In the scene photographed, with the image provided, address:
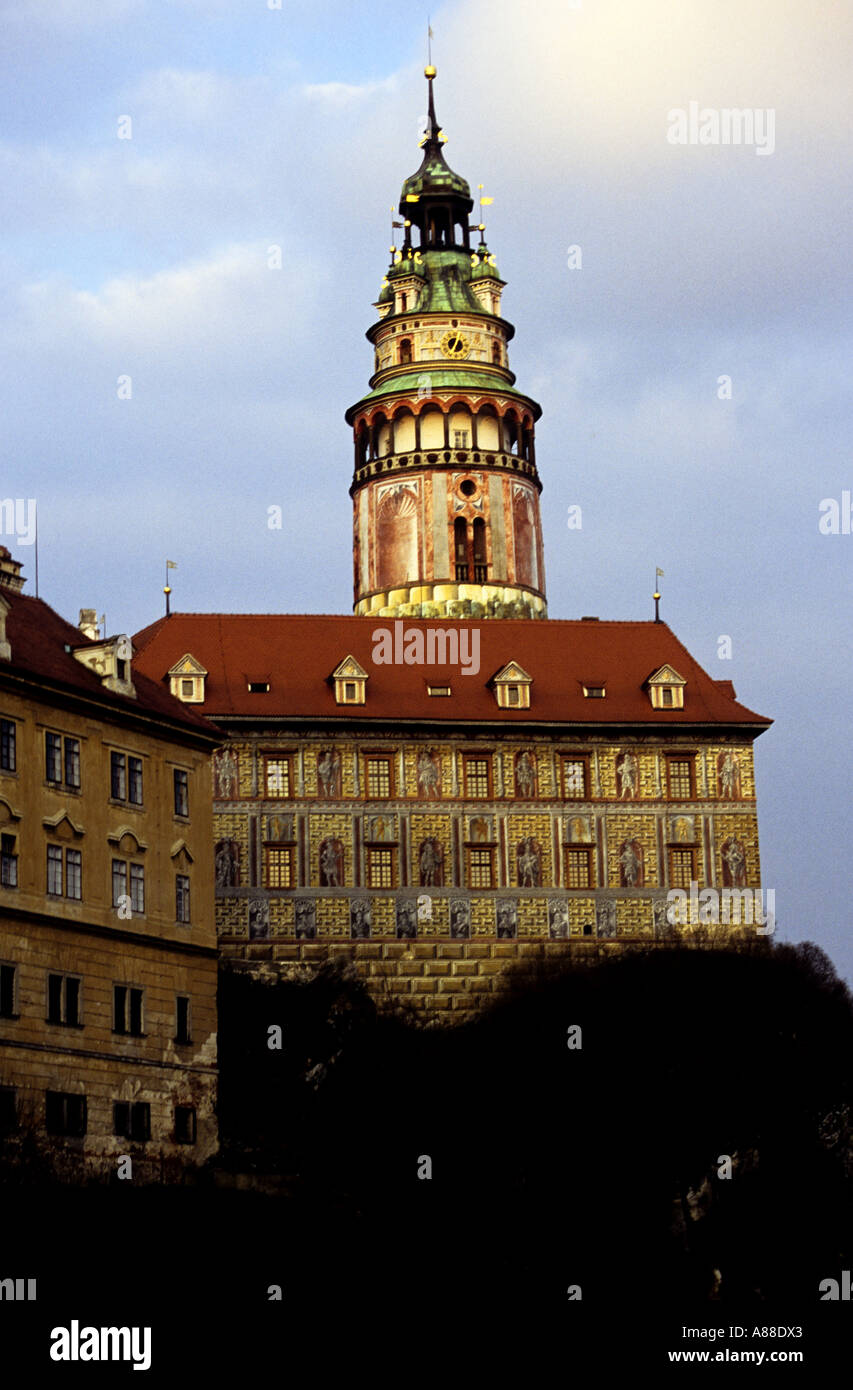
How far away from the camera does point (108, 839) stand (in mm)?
77562

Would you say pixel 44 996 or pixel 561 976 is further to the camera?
pixel 561 976

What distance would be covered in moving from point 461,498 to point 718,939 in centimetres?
2548

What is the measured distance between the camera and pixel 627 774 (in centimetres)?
10131

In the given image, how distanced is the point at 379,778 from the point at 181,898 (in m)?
20.4

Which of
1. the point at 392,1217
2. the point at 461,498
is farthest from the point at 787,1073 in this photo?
the point at 461,498

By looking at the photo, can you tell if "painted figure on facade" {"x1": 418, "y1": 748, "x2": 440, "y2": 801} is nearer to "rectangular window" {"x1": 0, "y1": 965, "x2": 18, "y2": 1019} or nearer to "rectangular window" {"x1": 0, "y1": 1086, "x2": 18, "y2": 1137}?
"rectangular window" {"x1": 0, "y1": 965, "x2": 18, "y2": 1019}

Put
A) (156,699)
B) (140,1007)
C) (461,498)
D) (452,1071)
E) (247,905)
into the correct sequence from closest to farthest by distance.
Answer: (140,1007) < (156,699) < (452,1071) < (247,905) < (461,498)

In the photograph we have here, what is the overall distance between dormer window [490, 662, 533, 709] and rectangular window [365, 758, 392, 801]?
Answer: 4.89m

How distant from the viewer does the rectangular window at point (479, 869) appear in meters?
99.6

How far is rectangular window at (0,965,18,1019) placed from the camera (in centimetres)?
7244

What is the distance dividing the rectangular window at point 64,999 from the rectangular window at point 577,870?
93.5ft

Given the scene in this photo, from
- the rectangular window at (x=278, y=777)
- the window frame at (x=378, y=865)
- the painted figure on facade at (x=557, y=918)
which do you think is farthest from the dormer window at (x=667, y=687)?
the rectangular window at (x=278, y=777)

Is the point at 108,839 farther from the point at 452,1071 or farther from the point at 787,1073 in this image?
the point at 787,1073

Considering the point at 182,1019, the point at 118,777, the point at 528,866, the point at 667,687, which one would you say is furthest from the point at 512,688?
the point at 182,1019
